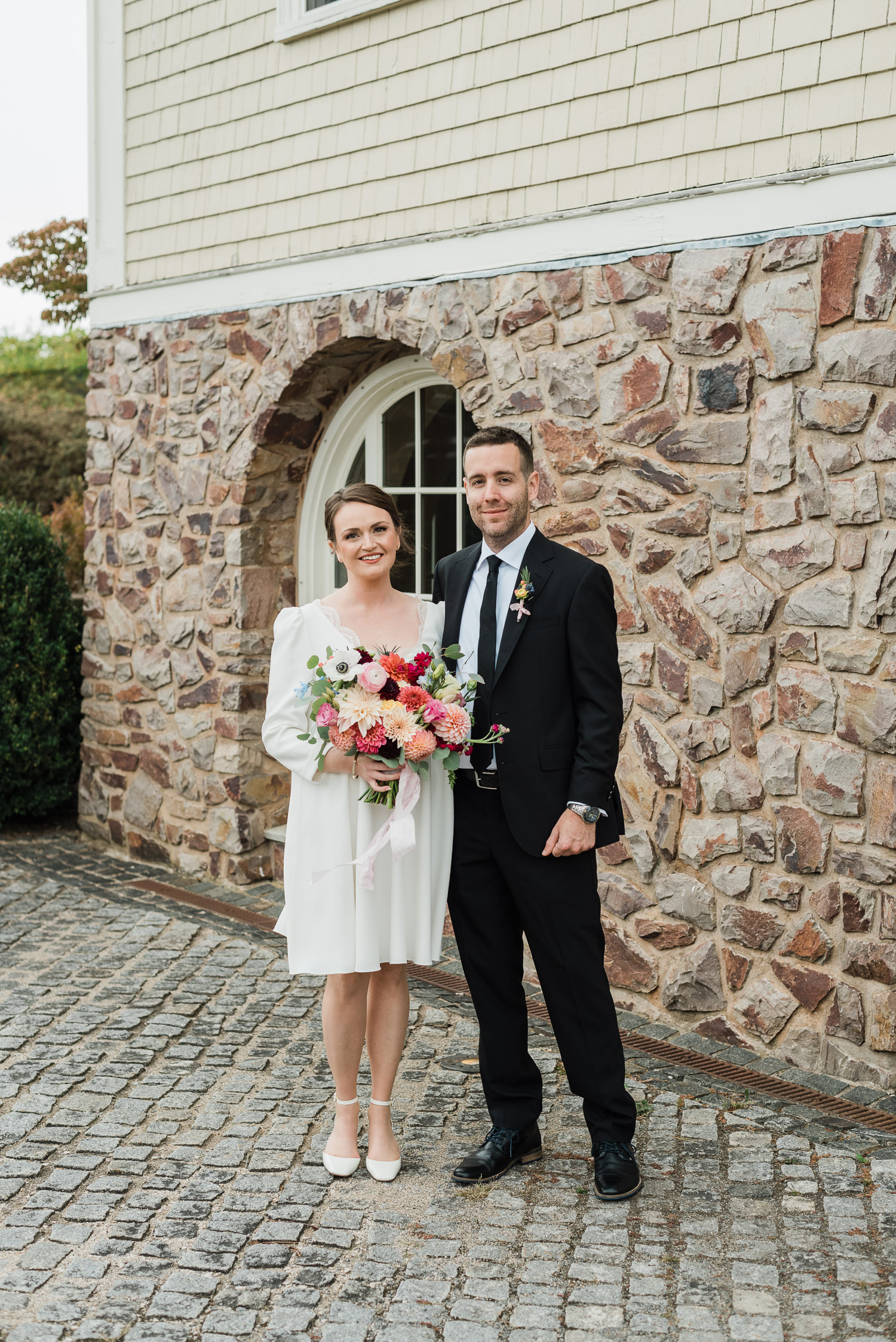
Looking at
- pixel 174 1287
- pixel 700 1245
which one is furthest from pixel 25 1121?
pixel 700 1245

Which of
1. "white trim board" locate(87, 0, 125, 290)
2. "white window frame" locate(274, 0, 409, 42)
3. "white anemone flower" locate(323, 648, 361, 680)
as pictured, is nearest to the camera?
"white anemone flower" locate(323, 648, 361, 680)

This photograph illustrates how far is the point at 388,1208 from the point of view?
3.43 meters

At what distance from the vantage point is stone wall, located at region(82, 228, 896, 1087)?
418 centimetres

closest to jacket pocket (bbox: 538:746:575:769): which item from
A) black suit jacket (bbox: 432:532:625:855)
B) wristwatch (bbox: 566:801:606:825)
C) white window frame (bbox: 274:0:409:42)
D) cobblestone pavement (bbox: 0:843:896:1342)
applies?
black suit jacket (bbox: 432:532:625:855)

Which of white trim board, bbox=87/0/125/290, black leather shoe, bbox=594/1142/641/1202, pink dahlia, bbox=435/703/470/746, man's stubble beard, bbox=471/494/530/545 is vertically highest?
white trim board, bbox=87/0/125/290

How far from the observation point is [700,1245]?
127 inches

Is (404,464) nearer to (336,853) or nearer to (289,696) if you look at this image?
(289,696)

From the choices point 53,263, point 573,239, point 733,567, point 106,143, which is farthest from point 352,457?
point 53,263

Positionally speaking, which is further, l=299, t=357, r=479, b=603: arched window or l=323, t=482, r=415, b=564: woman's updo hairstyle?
l=299, t=357, r=479, b=603: arched window

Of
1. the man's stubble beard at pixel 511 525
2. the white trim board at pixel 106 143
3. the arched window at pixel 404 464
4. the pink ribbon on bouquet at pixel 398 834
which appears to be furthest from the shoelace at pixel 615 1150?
the white trim board at pixel 106 143

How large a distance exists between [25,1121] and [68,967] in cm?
144

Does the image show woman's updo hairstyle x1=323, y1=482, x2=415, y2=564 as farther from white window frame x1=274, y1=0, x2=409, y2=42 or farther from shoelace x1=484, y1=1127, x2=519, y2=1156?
white window frame x1=274, y1=0, x2=409, y2=42

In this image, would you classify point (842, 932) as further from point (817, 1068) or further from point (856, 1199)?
point (856, 1199)

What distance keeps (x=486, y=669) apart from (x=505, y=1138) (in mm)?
1375
